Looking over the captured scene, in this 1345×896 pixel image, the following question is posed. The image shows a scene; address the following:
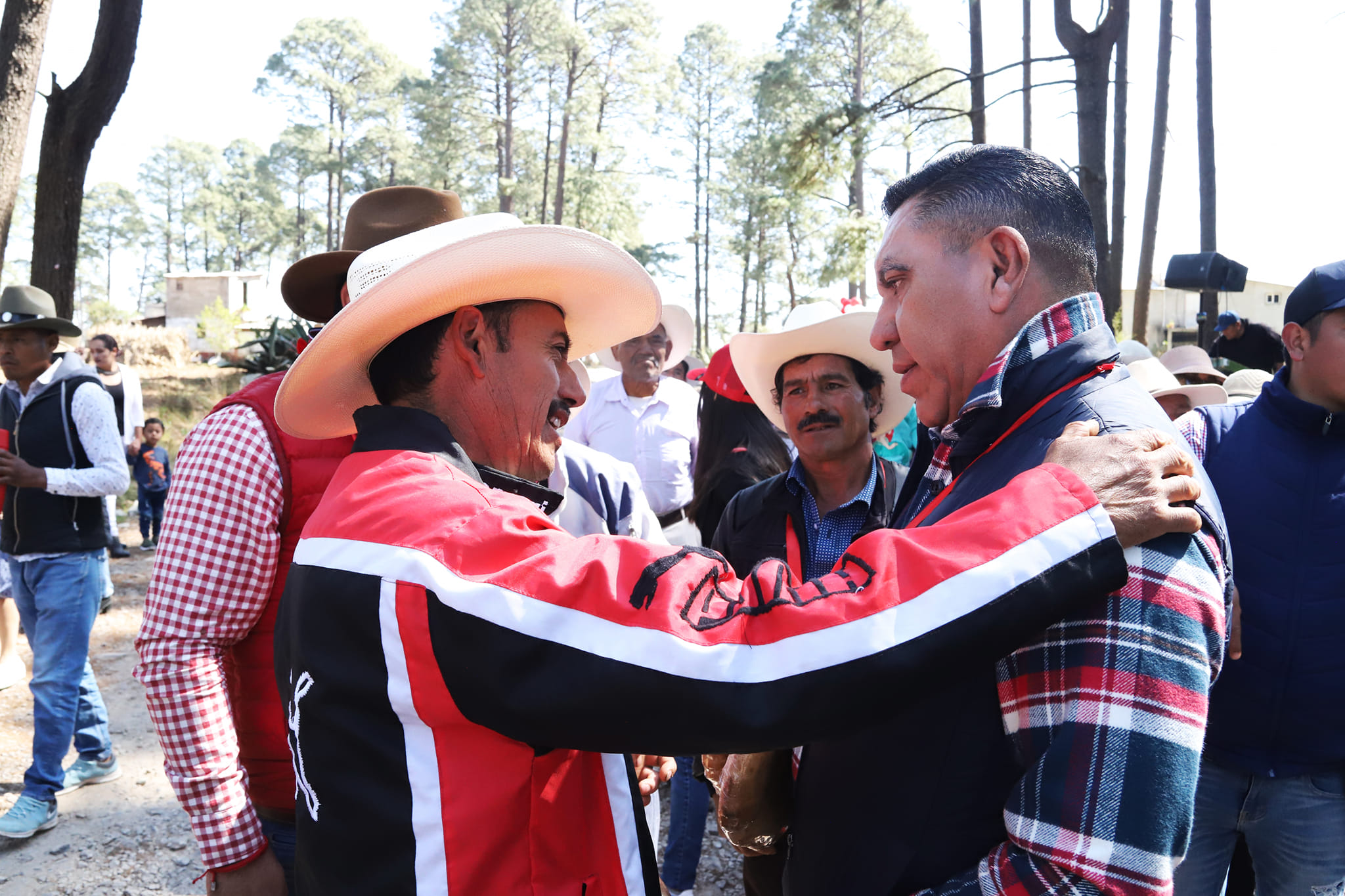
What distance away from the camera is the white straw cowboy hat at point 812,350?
3164 millimetres

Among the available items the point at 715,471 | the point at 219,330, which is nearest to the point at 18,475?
the point at 715,471

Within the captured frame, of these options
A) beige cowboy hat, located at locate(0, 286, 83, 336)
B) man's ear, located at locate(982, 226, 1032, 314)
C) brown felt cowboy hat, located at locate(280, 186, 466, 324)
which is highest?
beige cowboy hat, located at locate(0, 286, 83, 336)

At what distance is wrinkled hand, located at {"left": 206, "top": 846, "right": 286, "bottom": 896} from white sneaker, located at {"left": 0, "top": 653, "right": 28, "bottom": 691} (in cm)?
524

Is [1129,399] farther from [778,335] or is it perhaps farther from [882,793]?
[778,335]

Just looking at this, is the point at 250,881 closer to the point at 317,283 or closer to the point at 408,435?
the point at 408,435

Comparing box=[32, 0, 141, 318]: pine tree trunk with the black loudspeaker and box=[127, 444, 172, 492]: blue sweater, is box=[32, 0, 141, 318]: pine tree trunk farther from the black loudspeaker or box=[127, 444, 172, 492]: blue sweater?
the black loudspeaker

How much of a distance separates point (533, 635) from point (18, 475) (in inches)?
170

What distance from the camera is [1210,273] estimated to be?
25.8 feet

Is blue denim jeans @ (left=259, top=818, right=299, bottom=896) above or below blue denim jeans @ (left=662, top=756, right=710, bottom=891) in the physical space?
above

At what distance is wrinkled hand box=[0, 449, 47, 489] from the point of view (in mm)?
4160

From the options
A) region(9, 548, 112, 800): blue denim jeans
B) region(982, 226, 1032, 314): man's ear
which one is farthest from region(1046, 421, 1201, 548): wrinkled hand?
region(9, 548, 112, 800): blue denim jeans

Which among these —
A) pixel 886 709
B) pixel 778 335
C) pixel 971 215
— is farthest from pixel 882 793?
pixel 778 335

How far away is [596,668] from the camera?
1.05 meters

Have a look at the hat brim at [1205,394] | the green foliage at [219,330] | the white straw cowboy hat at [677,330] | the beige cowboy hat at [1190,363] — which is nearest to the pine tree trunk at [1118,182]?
the beige cowboy hat at [1190,363]
